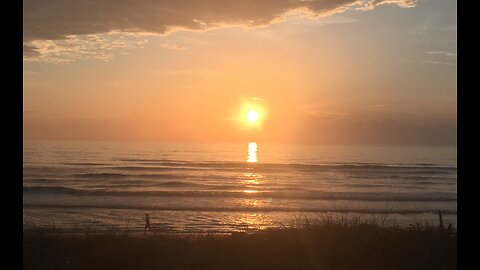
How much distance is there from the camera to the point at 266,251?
10078 mm

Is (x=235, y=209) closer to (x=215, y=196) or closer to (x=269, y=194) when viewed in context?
(x=215, y=196)

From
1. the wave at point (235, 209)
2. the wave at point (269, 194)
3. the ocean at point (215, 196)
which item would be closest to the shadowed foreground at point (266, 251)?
the ocean at point (215, 196)

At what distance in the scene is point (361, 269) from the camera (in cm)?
888

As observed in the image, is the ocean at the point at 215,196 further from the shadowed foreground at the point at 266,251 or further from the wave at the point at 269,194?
the shadowed foreground at the point at 266,251

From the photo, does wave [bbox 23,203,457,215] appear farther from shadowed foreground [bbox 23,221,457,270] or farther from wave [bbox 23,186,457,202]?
shadowed foreground [bbox 23,221,457,270]

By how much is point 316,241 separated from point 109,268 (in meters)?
4.74

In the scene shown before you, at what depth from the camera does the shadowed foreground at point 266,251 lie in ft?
29.4

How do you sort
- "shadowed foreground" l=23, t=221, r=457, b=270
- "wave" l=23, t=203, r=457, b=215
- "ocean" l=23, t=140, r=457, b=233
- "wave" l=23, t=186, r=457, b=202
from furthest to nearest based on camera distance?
1. "wave" l=23, t=186, r=457, b=202
2. "wave" l=23, t=203, r=457, b=215
3. "ocean" l=23, t=140, r=457, b=233
4. "shadowed foreground" l=23, t=221, r=457, b=270

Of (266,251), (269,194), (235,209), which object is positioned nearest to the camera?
(266,251)

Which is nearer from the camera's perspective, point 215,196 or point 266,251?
point 266,251

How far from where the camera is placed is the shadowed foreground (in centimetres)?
897

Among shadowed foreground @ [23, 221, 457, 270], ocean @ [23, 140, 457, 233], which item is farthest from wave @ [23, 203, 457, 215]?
shadowed foreground @ [23, 221, 457, 270]

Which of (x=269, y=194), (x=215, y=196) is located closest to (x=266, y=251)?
(x=215, y=196)
